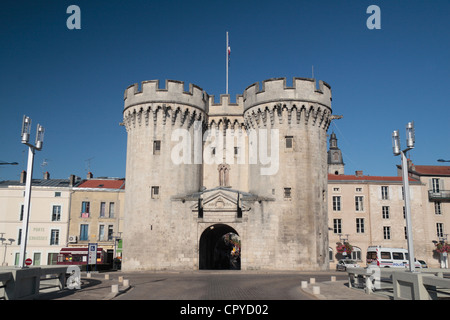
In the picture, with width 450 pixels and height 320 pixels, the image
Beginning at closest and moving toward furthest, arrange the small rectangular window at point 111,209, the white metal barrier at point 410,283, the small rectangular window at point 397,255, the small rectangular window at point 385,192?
the white metal barrier at point 410,283, the small rectangular window at point 397,255, the small rectangular window at point 111,209, the small rectangular window at point 385,192

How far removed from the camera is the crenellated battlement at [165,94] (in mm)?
34844

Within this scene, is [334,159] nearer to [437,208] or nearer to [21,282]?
[437,208]

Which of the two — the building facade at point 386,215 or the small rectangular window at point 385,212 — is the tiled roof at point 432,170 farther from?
the small rectangular window at point 385,212

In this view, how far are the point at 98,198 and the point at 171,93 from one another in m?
16.4

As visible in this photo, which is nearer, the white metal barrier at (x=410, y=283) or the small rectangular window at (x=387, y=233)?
the white metal barrier at (x=410, y=283)

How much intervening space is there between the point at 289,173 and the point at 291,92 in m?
6.67

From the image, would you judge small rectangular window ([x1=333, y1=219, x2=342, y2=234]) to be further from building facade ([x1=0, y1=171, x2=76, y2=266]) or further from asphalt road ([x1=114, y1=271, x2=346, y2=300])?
building facade ([x1=0, y1=171, x2=76, y2=266])

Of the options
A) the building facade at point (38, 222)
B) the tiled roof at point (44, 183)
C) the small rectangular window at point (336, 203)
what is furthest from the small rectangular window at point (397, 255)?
the tiled roof at point (44, 183)

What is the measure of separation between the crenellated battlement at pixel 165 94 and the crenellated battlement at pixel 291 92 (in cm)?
521

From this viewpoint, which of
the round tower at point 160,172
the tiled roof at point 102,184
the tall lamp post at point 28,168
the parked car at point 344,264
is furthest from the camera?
the tiled roof at point 102,184

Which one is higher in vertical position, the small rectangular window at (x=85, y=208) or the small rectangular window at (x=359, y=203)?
the small rectangular window at (x=359, y=203)

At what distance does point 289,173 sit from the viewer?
3322cm

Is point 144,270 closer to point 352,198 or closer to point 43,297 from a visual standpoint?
point 43,297

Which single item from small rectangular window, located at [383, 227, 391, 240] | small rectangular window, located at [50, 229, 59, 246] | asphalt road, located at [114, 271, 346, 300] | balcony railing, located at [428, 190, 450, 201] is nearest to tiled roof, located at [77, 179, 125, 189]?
small rectangular window, located at [50, 229, 59, 246]
